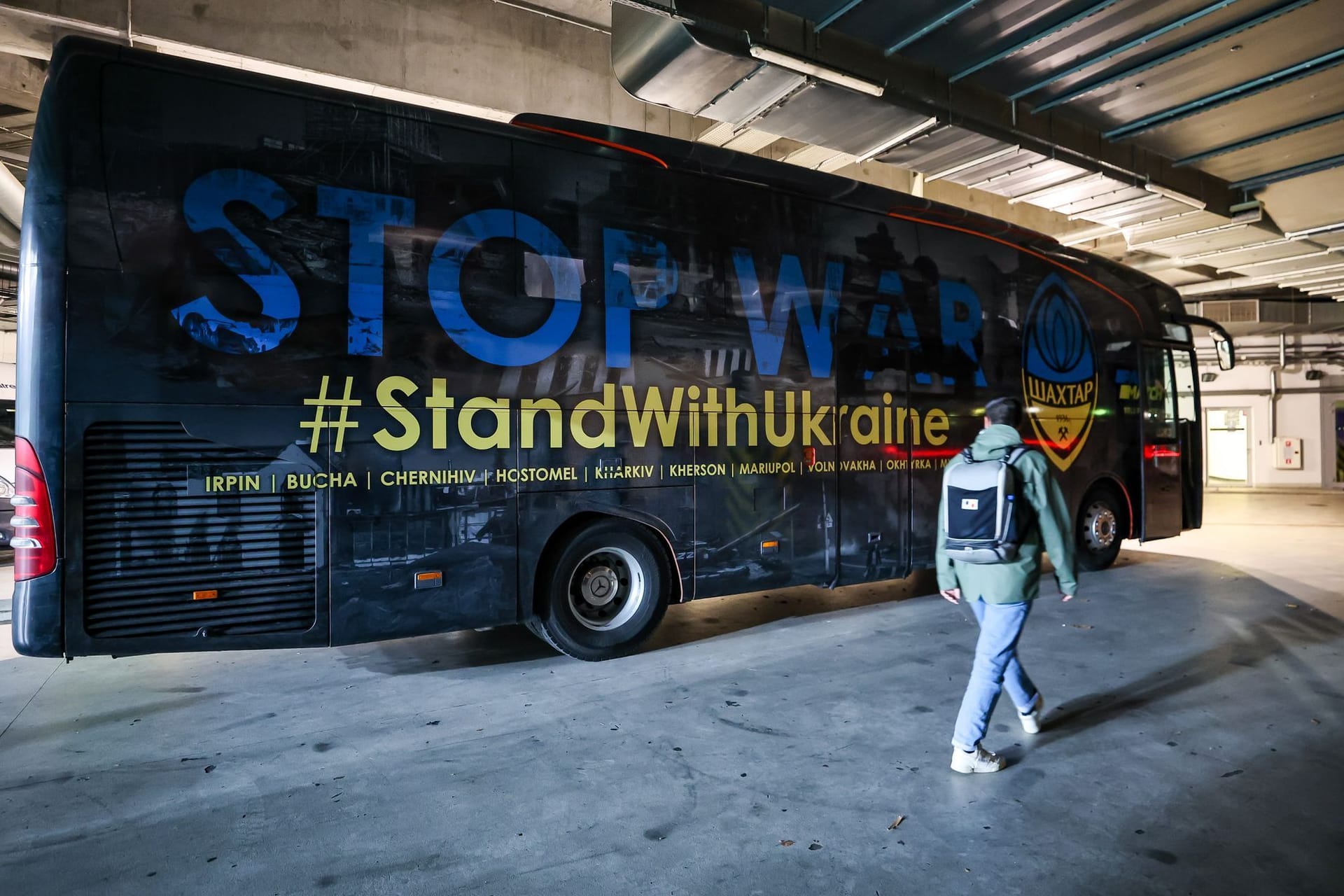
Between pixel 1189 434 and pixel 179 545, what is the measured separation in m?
11.3

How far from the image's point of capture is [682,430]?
5.78 m

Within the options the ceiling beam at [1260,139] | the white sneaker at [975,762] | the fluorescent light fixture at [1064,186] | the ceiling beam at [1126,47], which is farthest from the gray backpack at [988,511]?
the ceiling beam at [1260,139]

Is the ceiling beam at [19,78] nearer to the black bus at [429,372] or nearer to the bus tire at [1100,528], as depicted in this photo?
the black bus at [429,372]

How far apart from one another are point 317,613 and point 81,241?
2.42 meters

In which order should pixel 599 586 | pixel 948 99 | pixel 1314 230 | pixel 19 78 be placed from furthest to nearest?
pixel 1314 230, pixel 948 99, pixel 19 78, pixel 599 586

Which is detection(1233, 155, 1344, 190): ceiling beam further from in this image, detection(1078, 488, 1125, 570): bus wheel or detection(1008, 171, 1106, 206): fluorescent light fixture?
detection(1078, 488, 1125, 570): bus wheel

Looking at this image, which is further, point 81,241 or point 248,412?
point 248,412

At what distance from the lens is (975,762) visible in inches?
141

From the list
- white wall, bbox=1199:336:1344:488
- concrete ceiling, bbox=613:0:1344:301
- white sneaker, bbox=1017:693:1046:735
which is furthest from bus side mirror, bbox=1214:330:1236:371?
white wall, bbox=1199:336:1344:488

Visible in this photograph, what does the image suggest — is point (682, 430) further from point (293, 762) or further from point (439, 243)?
point (293, 762)

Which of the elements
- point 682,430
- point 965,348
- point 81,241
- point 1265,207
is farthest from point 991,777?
point 1265,207

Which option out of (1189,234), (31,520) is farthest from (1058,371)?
(31,520)

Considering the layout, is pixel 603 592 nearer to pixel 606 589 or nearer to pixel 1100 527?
pixel 606 589

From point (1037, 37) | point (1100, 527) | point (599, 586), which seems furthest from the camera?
point (1100, 527)
